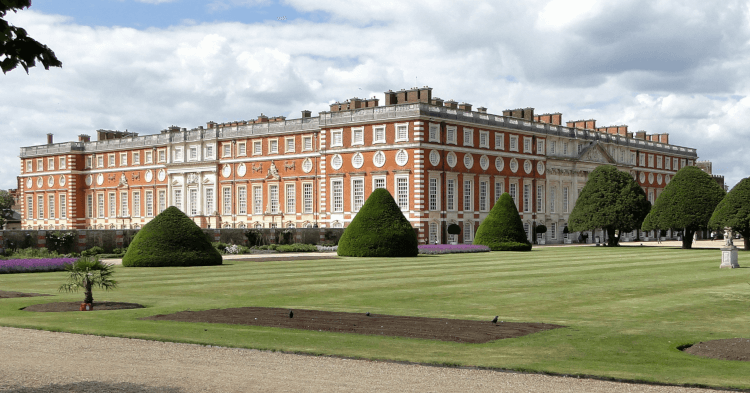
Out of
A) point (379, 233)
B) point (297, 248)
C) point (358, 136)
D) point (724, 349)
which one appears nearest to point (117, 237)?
point (297, 248)

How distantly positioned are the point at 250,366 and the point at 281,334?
2244 millimetres

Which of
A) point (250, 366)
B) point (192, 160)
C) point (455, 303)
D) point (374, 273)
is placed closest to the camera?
point (250, 366)

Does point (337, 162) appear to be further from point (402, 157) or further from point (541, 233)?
point (541, 233)

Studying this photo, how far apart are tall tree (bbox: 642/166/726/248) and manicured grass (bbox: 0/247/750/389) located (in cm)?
2486

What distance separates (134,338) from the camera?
1091 cm

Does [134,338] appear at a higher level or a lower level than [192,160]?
lower

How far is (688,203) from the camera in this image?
163 feet

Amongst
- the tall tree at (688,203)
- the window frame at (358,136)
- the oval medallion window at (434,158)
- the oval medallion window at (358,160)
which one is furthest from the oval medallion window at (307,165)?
the tall tree at (688,203)

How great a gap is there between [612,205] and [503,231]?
1395 cm

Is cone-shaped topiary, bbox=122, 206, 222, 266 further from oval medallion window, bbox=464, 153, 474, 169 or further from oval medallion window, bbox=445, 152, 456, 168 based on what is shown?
oval medallion window, bbox=464, 153, 474, 169

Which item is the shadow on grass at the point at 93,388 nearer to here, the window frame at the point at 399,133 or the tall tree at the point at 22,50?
the tall tree at the point at 22,50

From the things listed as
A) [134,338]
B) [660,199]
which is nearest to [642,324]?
[134,338]

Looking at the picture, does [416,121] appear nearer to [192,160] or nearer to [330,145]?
[330,145]

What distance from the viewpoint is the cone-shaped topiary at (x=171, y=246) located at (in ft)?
92.1
